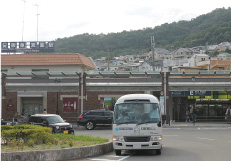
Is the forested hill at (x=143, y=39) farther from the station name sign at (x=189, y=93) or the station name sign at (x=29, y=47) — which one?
the station name sign at (x=189, y=93)

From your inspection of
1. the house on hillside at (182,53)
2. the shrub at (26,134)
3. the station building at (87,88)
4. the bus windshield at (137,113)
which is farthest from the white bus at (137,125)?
the house on hillside at (182,53)

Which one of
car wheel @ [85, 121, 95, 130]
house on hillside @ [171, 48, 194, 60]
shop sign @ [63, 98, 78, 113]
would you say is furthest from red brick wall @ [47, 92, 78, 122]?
house on hillside @ [171, 48, 194, 60]

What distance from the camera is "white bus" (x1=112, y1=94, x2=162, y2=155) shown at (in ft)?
52.4

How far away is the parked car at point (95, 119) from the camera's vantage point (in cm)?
3425

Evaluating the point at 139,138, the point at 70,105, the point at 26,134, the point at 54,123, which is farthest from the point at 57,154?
the point at 70,105

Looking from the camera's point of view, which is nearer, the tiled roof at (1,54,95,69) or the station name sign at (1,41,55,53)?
the tiled roof at (1,54,95,69)

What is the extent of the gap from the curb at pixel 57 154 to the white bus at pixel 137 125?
910 millimetres

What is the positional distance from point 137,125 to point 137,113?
80 centimetres

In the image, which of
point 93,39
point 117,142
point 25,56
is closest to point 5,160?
point 117,142

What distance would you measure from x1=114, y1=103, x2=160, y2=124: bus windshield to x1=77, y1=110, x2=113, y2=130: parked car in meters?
17.2

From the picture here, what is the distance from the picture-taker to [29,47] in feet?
200

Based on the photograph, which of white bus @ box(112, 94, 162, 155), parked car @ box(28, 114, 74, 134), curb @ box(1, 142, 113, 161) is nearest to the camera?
curb @ box(1, 142, 113, 161)

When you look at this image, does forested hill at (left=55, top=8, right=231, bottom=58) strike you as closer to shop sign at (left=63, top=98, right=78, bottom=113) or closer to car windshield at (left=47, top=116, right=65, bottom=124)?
shop sign at (left=63, top=98, right=78, bottom=113)

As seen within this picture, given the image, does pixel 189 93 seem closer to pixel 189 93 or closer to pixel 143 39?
pixel 189 93
